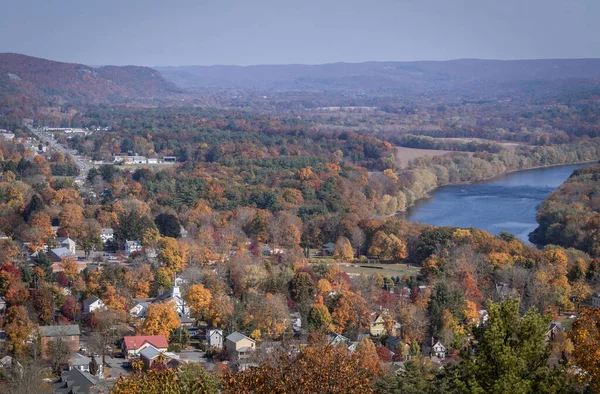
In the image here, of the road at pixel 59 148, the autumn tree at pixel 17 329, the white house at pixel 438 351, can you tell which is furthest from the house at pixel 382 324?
the road at pixel 59 148

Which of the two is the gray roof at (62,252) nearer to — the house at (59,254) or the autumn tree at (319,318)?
the house at (59,254)

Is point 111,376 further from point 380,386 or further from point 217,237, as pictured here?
point 217,237

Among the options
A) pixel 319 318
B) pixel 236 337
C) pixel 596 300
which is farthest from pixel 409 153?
pixel 236 337

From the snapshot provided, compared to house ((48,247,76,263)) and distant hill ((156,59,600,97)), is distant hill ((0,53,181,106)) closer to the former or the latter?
distant hill ((156,59,600,97))

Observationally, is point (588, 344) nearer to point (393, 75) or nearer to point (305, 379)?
point (305, 379)

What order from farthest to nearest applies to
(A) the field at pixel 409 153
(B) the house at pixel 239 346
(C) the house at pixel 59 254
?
(A) the field at pixel 409 153 → (C) the house at pixel 59 254 → (B) the house at pixel 239 346

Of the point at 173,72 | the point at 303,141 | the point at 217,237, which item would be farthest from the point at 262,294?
the point at 173,72
